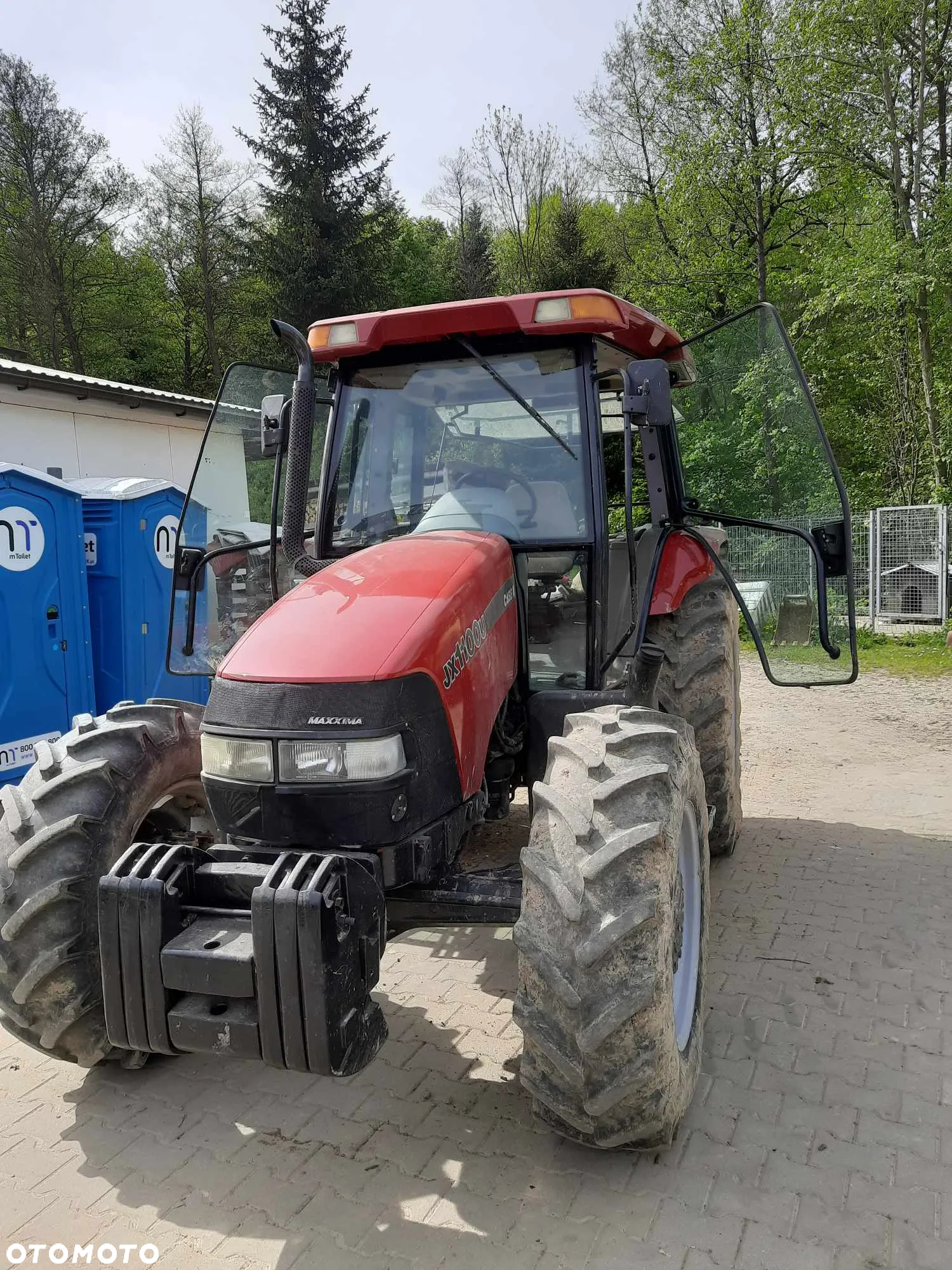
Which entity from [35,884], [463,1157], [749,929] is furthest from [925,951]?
[35,884]

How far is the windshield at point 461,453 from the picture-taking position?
131 inches

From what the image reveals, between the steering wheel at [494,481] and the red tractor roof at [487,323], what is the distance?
466 millimetres

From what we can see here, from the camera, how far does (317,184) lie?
81.1ft

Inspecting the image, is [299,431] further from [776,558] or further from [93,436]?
[93,436]

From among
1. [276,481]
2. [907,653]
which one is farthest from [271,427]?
[907,653]

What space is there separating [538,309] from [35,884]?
2336 millimetres

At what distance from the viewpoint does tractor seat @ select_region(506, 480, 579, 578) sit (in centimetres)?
328

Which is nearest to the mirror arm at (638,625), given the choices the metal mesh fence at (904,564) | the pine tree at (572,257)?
the metal mesh fence at (904,564)

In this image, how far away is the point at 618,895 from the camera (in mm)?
2281

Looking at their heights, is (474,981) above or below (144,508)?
below

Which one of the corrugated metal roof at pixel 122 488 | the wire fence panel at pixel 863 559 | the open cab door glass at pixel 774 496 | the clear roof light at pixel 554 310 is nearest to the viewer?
the clear roof light at pixel 554 310

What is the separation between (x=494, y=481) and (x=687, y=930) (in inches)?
64.4

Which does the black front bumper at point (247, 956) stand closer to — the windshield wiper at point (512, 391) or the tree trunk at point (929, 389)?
the windshield wiper at point (512, 391)

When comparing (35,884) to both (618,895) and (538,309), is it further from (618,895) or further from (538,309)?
(538,309)
